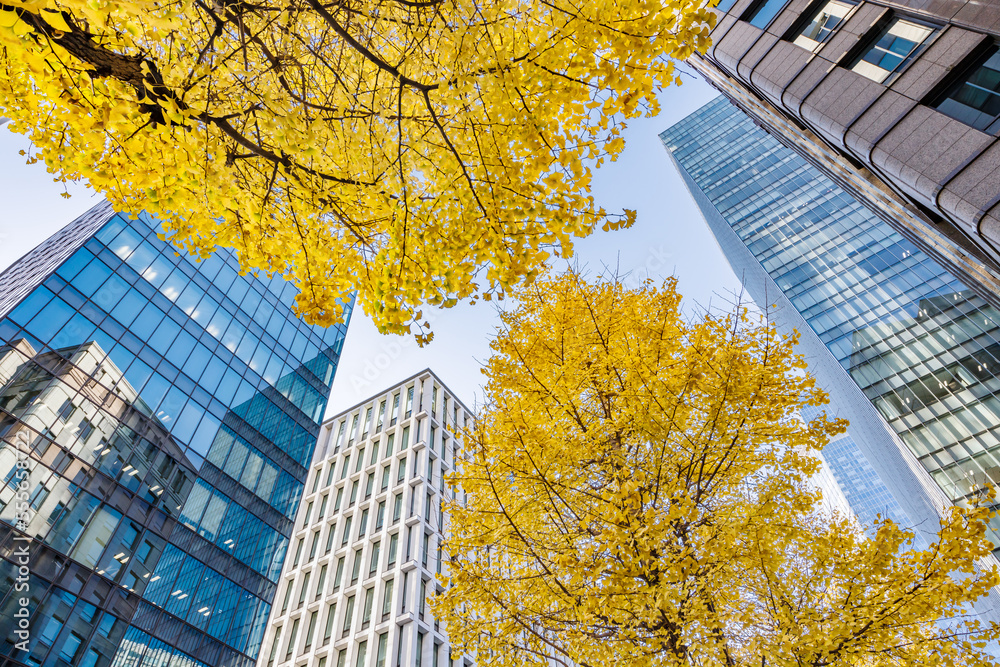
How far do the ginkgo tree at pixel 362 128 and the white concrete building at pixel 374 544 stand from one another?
54.9ft

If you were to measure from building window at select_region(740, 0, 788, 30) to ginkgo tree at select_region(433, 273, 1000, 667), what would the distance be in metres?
8.48

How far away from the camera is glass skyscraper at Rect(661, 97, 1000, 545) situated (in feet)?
59.3

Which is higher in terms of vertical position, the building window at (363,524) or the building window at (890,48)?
the building window at (363,524)

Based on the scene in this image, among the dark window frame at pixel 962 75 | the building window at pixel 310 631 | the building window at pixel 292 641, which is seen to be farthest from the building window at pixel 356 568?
the dark window frame at pixel 962 75

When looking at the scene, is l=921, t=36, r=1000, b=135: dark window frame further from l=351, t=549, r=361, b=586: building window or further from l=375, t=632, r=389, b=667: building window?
l=351, t=549, r=361, b=586: building window

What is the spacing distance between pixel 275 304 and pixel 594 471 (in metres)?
22.4

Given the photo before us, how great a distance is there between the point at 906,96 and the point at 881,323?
20.7 metres

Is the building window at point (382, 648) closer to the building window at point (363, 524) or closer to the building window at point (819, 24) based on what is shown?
the building window at point (363, 524)

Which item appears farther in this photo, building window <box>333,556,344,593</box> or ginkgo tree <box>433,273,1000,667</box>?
building window <box>333,556,344,593</box>

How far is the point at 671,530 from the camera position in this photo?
4.80 m

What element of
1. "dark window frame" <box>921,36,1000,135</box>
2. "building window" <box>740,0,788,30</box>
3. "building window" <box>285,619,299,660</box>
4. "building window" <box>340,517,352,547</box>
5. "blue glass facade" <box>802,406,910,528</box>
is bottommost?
"dark window frame" <box>921,36,1000,135</box>

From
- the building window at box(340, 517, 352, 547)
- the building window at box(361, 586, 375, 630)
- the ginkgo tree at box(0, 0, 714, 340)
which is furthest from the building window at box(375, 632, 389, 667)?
the ginkgo tree at box(0, 0, 714, 340)

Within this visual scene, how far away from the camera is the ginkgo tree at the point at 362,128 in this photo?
117 inches

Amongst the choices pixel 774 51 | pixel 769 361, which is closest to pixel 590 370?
pixel 769 361
